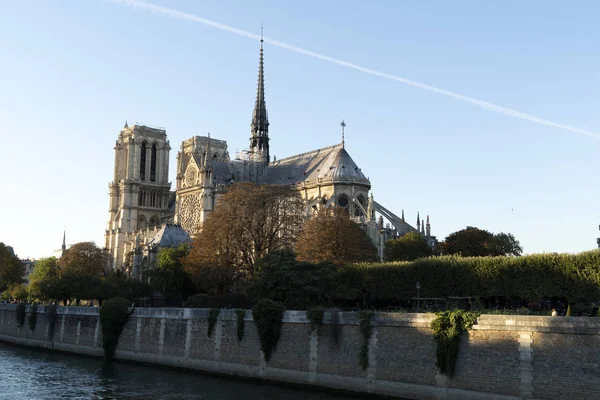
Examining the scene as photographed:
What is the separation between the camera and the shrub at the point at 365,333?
26.2m

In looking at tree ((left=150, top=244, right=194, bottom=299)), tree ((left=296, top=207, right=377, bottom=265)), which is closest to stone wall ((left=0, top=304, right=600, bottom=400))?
tree ((left=296, top=207, right=377, bottom=265))

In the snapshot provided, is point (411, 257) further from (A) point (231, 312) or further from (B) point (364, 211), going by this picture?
(A) point (231, 312)

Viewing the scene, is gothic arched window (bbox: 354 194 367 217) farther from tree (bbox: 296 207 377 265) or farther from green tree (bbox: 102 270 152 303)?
tree (bbox: 296 207 377 265)

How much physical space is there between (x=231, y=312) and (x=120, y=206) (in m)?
70.6

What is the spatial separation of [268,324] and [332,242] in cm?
1513

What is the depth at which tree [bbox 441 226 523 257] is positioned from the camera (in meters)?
59.8

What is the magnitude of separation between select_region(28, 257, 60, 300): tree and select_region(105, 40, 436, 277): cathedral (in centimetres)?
710

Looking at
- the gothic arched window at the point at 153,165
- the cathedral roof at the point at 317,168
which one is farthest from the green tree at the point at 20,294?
the gothic arched window at the point at 153,165

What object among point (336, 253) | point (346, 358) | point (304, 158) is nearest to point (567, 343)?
point (346, 358)

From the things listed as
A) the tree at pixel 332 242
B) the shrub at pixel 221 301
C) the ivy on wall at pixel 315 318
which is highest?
the tree at pixel 332 242

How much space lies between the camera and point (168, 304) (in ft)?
165

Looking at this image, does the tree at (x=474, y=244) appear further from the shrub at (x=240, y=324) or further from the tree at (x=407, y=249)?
the shrub at (x=240, y=324)

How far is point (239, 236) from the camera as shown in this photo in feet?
151

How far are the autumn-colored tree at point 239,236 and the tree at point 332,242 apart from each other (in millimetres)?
1658
